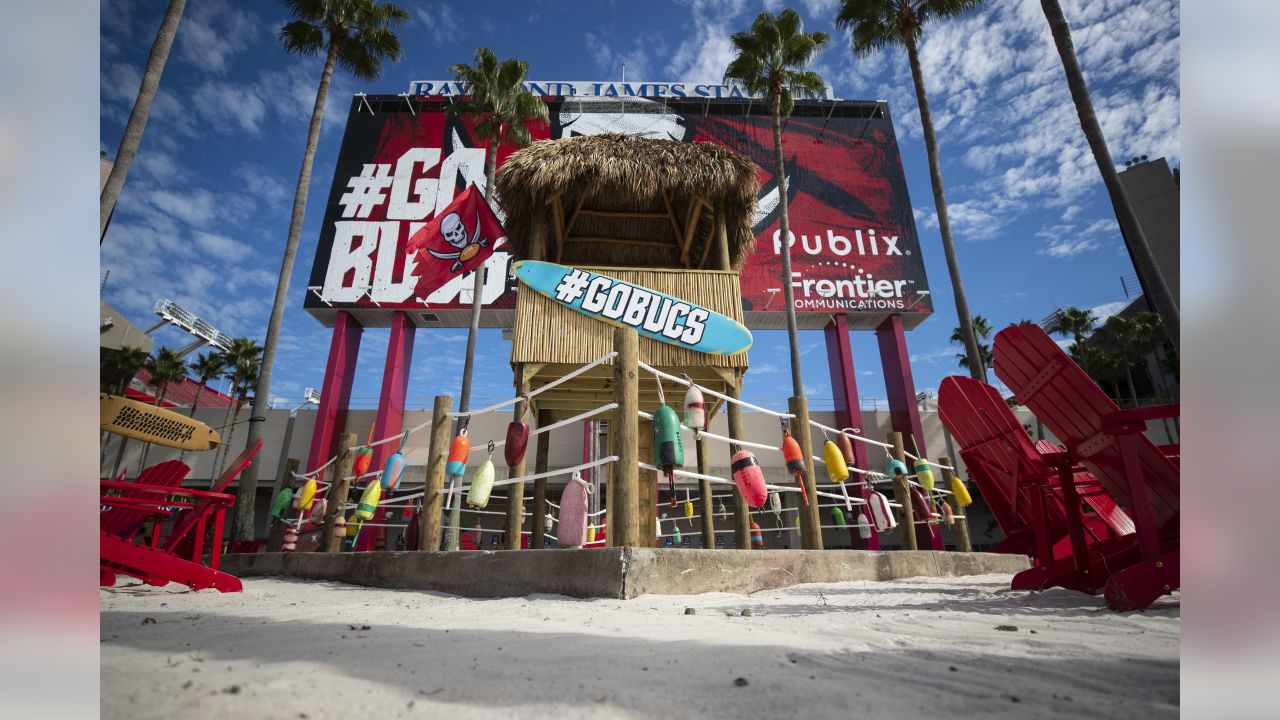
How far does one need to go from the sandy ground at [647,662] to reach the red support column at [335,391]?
19.4m

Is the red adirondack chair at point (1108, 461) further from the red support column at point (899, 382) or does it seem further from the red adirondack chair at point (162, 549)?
the red support column at point (899, 382)

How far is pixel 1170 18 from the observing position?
1.71 m

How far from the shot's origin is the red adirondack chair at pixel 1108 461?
101 inches

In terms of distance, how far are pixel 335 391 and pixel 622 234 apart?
16820 mm

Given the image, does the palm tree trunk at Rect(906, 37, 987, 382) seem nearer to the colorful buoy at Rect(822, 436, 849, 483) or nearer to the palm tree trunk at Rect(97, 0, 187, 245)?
the colorful buoy at Rect(822, 436, 849, 483)

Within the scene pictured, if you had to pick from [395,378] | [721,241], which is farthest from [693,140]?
[721,241]

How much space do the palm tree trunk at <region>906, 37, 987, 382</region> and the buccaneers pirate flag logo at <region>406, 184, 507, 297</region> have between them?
9.55 meters

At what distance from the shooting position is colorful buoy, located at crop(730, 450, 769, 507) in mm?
4438

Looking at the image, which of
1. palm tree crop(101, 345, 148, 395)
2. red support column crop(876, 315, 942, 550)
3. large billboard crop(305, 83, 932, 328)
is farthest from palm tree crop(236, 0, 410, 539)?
red support column crop(876, 315, 942, 550)

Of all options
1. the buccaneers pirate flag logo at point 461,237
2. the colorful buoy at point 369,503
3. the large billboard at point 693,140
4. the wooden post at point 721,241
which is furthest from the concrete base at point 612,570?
the large billboard at point 693,140

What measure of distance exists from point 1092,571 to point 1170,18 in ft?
9.94

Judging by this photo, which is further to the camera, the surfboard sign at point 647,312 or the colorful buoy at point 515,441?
the surfboard sign at point 647,312
